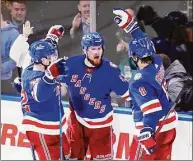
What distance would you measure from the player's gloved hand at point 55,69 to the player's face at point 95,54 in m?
0.24

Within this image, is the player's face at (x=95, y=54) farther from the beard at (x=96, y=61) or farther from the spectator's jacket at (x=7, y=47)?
the spectator's jacket at (x=7, y=47)

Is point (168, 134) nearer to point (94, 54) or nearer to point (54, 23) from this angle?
point (94, 54)

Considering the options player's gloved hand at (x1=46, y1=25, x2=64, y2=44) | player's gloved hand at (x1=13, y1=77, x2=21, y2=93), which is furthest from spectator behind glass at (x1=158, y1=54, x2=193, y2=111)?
player's gloved hand at (x1=13, y1=77, x2=21, y2=93)

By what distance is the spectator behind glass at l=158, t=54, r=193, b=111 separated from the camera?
4.52 meters

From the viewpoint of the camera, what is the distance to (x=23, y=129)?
182 inches

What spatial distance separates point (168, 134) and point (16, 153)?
3.03 feet

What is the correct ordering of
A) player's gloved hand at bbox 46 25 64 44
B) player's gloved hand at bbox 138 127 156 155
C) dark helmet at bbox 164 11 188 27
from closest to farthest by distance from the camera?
1. player's gloved hand at bbox 138 127 156 155
2. player's gloved hand at bbox 46 25 64 44
3. dark helmet at bbox 164 11 188 27

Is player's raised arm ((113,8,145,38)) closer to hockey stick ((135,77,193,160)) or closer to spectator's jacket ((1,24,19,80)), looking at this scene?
hockey stick ((135,77,193,160))

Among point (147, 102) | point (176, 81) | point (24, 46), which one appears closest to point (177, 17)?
point (176, 81)

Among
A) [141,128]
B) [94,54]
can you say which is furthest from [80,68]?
[141,128]

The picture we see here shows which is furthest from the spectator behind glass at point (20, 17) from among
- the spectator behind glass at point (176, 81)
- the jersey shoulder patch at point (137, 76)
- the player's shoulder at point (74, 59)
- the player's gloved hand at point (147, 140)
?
the player's gloved hand at point (147, 140)

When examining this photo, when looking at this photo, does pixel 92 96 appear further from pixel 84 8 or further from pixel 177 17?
pixel 177 17

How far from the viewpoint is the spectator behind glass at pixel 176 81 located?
452 centimetres

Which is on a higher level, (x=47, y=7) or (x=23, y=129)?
(x=47, y=7)
